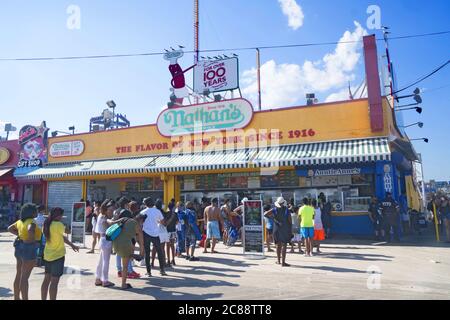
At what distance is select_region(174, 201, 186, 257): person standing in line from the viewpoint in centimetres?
1068

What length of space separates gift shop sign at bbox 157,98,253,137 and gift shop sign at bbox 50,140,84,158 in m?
6.32

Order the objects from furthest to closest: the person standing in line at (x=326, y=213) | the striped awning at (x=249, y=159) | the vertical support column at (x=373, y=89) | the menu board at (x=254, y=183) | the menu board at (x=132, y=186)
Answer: the menu board at (x=132, y=186)
the menu board at (x=254, y=183)
the person standing in line at (x=326, y=213)
the vertical support column at (x=373, y=89)
the striped awning at (x=249, y=159)

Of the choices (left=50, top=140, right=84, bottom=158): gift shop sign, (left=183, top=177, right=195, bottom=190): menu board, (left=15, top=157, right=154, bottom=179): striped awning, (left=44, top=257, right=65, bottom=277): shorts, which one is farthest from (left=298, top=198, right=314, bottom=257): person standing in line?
(left=50, top=140, right=84, bottom=158): gift shop sign

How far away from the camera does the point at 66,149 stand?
74.2 ft

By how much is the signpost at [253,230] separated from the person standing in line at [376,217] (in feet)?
18.5

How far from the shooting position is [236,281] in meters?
7.66

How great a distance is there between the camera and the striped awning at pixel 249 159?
13.9m

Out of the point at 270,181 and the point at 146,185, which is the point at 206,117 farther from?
the point at 146,185

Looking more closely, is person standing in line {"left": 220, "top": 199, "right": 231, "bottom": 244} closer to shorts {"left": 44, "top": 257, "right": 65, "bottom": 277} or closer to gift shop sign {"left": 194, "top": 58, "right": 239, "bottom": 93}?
shorts {"left": 44, "top": 257, "right": 65, "bottom": 277}

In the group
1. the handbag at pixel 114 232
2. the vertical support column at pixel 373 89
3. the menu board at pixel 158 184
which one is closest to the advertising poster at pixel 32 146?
the menu board at pixel 158 184

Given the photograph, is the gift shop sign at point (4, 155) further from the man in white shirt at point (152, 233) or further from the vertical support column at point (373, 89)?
the vertical support column at point (373, 89)

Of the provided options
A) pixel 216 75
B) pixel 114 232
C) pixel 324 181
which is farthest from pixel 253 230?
pixel 216 75

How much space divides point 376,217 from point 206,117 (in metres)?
9.34

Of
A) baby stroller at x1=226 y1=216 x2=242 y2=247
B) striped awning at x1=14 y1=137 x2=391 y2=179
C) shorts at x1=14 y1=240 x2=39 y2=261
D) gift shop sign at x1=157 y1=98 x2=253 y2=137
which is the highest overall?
gift shop sign at x1=157 y1=98 x2=253 y2=137
